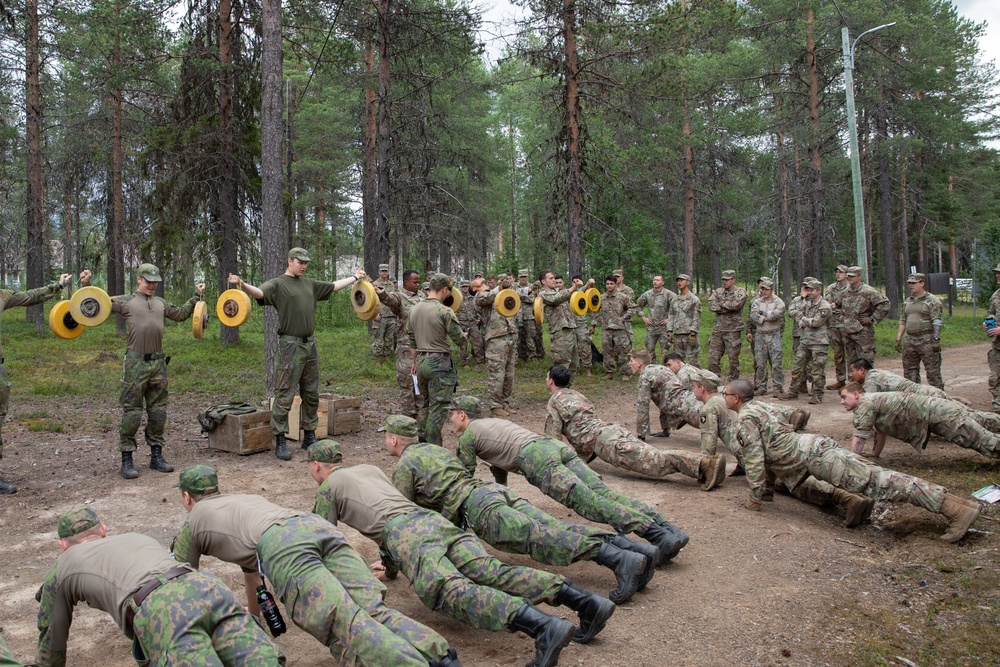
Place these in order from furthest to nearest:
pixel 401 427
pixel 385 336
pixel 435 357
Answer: pixel 385 336 < pixel 435 357 < pixel 401 427

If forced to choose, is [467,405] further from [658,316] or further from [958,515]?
[658,316]

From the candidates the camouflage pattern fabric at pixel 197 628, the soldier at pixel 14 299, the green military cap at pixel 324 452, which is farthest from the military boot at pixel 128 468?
the camouflage pattern fabric at pixel 197 628

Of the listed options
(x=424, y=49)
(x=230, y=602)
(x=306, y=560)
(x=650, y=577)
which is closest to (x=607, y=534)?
(x=650, y=577)

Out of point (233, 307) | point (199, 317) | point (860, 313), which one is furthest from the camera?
point (860, 313)

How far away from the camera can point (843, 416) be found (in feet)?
37.1

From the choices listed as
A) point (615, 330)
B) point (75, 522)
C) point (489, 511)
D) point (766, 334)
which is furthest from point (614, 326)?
point (75, 522)

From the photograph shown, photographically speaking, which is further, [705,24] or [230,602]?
[705,24]

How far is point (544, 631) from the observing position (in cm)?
422

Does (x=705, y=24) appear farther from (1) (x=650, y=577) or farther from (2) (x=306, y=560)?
(2) (x=306, y=560)

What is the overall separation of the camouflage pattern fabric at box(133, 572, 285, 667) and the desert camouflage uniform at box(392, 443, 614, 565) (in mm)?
1880

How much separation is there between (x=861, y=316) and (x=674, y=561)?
853cm

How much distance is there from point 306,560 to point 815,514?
A: 17.4 feet

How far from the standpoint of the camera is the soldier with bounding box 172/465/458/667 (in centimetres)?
383

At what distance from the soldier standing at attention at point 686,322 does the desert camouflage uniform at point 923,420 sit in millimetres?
5541
